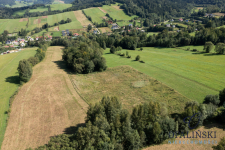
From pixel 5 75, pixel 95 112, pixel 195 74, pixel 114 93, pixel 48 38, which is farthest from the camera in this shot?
pixel 48 38

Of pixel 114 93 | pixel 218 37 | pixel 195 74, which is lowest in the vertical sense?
pixel 114 93

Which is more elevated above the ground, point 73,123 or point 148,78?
point 148,78

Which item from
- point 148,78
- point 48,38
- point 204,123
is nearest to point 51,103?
point 148,78

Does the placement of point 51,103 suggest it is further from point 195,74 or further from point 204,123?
point 195,74

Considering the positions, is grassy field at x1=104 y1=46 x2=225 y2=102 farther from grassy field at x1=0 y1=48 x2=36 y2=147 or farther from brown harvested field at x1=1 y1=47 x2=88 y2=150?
grassy field at x1=0 y1=48 x2=36 y2=147

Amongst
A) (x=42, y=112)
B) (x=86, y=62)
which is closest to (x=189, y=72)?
(x=86, y=62)

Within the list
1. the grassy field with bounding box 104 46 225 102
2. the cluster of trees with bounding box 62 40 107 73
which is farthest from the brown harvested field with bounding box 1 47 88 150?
the grassy field with bounding box 104 46 225 102

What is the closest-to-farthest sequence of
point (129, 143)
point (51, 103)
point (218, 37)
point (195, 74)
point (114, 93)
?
point (129, 143) < point (51, 103) < point (114, 93) < point (195, 74) < point (218, 37)
